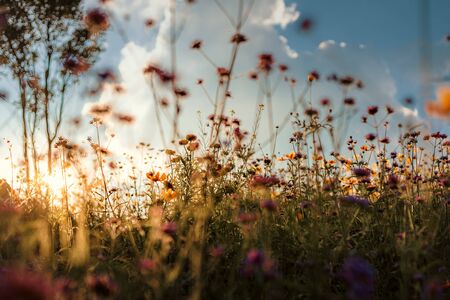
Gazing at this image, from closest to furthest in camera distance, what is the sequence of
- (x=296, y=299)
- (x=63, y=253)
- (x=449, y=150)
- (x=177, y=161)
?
(x=296, y=299) → (x=63, y=253) → (x=177, y=161) → (x=449, y=150)

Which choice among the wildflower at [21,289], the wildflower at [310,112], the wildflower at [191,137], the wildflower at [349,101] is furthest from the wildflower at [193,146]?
the wildflower at [21,289]

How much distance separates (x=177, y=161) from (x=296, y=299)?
206cm

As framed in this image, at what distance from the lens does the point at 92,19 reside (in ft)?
10.1

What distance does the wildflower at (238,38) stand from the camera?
9.04 ft

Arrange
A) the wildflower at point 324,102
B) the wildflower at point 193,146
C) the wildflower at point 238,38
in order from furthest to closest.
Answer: the wildflower at point 193,146 → the wildflower at point 324,102 → the wildflower at point 238,38

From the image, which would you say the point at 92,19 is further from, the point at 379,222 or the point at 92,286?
the point at 379,222

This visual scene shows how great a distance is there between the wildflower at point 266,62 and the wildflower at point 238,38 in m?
0.24

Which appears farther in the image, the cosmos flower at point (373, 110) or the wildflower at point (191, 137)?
the wildflower at point (191, 137)

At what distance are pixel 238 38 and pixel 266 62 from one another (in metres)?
0.32

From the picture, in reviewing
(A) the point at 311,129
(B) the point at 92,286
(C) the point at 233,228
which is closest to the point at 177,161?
(C) the point at 233,228

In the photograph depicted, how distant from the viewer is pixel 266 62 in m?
2.97

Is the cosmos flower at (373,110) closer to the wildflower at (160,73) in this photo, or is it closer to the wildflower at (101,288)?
the wildflower at (160,73)

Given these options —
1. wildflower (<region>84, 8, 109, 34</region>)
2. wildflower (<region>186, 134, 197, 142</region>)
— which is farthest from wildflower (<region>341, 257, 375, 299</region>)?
wildflower (<region>186, 134, 197, 142</region>)

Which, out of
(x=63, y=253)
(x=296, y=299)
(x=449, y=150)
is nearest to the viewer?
(x=296, y=299)
